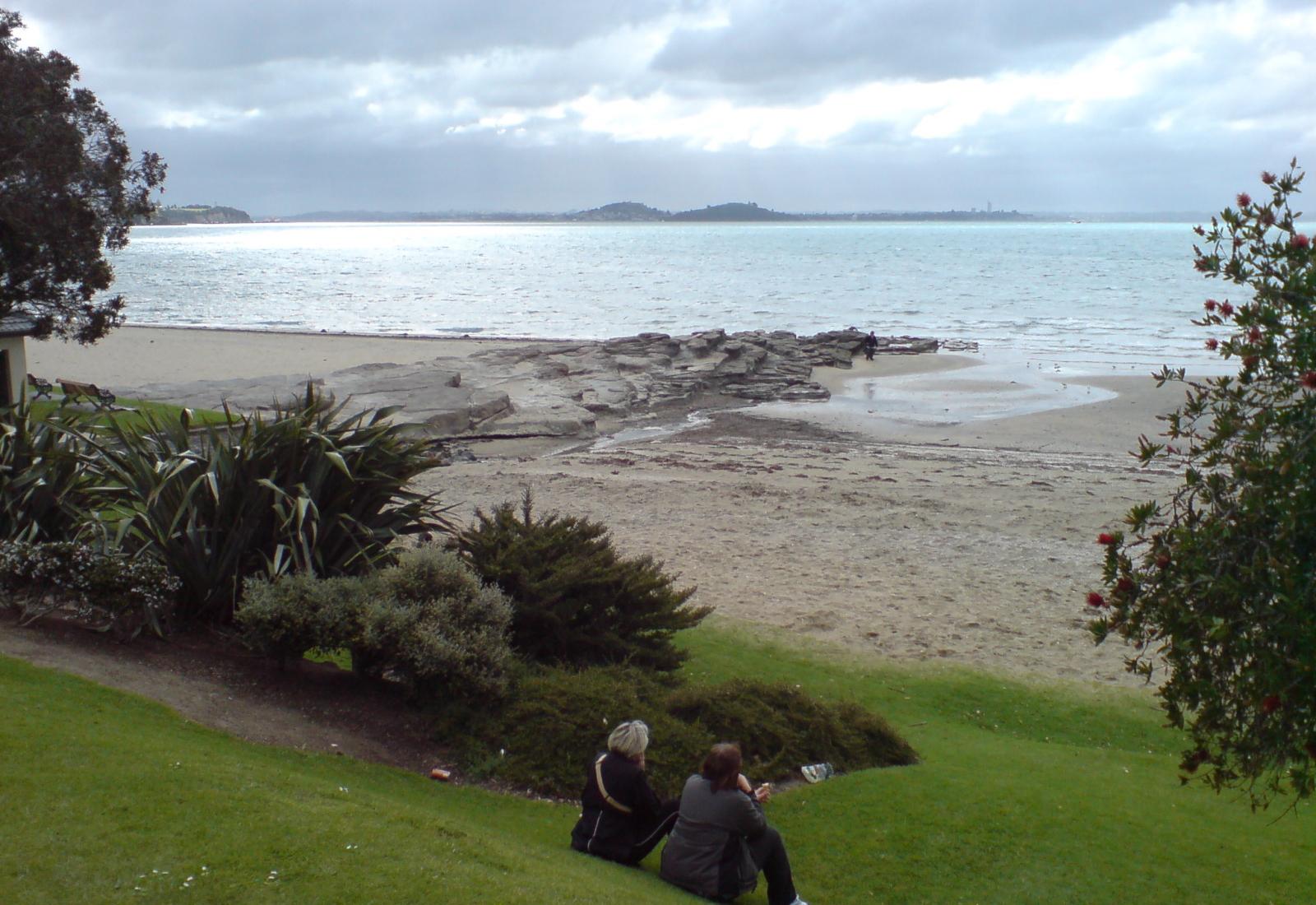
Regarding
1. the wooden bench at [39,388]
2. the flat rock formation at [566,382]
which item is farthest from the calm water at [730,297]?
the wooden bench at [39,388]

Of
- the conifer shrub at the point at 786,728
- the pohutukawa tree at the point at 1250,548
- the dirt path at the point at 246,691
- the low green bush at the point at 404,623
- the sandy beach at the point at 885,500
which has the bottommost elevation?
the sandy beach at the point at 885,500

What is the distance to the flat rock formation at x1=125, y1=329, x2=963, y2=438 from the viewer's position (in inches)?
1038

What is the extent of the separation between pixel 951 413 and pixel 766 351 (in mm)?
11872

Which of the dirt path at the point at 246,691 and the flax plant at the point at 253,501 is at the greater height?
the flax plant at the point at 253,501

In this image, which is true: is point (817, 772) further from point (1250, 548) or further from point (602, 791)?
point (1250, 548)

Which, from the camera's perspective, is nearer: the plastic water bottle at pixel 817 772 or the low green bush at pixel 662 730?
the low green bush at pixel 662 730

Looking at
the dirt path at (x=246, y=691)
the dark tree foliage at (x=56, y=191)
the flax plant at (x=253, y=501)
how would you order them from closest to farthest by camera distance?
the dirt path at (x=246, y=691) < the flax plant at (x=253, y=501) < the dark tree foliage at (x=56, y=191)

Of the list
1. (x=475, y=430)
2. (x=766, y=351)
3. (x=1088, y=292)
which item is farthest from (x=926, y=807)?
(x=1088, y=292)

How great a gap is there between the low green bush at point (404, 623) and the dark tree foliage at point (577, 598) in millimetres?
685

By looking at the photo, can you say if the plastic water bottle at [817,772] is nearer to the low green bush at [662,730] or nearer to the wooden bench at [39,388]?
the low green bush at [662,730]

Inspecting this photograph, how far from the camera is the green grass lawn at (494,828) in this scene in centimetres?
448

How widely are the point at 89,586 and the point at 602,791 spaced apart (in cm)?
402

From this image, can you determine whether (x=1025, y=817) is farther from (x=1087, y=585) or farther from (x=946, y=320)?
(x=946, y=320)

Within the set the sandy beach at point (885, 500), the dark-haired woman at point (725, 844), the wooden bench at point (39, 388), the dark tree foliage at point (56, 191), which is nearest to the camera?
the dark-haired woman at point (725, 844)
